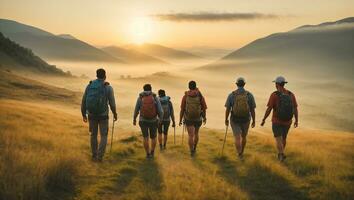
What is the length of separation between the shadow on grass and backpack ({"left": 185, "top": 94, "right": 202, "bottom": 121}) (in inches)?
82.3

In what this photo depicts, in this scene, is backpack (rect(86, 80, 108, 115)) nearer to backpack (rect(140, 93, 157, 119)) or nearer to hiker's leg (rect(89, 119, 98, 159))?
hiker's leg (rect(89, 119, 98, 159))

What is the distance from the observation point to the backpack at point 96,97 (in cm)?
1063

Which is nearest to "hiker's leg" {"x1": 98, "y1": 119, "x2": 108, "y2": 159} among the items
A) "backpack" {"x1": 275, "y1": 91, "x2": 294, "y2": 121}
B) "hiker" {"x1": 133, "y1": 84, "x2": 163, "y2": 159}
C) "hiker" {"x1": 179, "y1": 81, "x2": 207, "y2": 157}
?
"hiker" {"x1": 133, "y1": 84, "x2": 163, "y2": 159}

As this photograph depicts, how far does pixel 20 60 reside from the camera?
104m

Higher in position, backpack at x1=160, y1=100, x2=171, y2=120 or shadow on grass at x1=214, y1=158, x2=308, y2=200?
backpack at x1=160, y1=100, x2=171, y2=120

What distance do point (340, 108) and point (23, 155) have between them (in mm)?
107097

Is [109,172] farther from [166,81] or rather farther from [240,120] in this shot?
[166,81]

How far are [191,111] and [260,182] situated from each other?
400 centimetres

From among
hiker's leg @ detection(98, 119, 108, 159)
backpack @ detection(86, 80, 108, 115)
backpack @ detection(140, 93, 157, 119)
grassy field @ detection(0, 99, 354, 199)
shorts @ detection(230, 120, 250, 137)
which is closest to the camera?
grassy field @ detection(0, 99, 354, 199)

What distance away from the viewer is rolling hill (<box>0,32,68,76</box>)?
323 ft

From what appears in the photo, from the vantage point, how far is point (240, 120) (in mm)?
12164

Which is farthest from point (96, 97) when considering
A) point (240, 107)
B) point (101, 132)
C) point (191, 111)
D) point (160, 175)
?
point (240, 107)

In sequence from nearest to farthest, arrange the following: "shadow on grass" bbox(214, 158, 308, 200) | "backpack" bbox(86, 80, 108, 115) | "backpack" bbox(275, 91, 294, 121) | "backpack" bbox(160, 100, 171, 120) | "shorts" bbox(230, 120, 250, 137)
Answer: "shadow on grass" bbox(214, 158, 308, 200) → "backpack" bbox(86, 80, 108, 115) → "backpack" bbox(275, 91, 294, 121) → "shorts" bbox(230, 120, 250, 137) → "backpack" bbox(160, 100, 171, 120)

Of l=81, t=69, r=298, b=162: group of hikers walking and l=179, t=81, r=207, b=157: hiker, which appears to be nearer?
l=81, t=69, r=298, b=162: group of hikers walking
